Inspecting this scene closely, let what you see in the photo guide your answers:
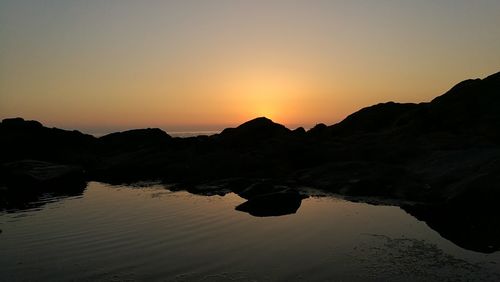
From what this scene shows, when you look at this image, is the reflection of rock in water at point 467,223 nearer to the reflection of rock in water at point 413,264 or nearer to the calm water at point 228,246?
the calm water at point 228,246

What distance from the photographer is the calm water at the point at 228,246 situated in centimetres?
1556

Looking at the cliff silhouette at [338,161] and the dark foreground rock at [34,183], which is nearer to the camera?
the cliff silhouette at [338,161]

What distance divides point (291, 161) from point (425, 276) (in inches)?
1430

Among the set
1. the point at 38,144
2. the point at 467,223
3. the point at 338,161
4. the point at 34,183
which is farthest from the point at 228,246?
the point at 38,144

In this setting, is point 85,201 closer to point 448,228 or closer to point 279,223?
point 279,223

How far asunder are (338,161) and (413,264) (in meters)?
30.0

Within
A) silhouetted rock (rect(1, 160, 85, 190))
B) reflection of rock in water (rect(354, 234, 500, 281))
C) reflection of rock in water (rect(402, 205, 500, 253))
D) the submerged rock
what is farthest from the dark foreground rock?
reflection of rock in water (rect(402, 205, 500, 253))

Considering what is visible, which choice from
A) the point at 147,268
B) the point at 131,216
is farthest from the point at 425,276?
the point at 131,216

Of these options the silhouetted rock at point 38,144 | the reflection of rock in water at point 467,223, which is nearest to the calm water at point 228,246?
the reflection of rock in water at point 467,223

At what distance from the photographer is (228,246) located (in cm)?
1939

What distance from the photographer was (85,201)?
114ft

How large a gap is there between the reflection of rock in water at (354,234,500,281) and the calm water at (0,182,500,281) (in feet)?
0.12

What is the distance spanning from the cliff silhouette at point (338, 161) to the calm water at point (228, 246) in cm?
250

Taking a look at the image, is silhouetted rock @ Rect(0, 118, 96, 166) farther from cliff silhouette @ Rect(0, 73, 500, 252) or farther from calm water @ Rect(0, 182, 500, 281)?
calm water @ Rect(0, 182, 500, 281)
